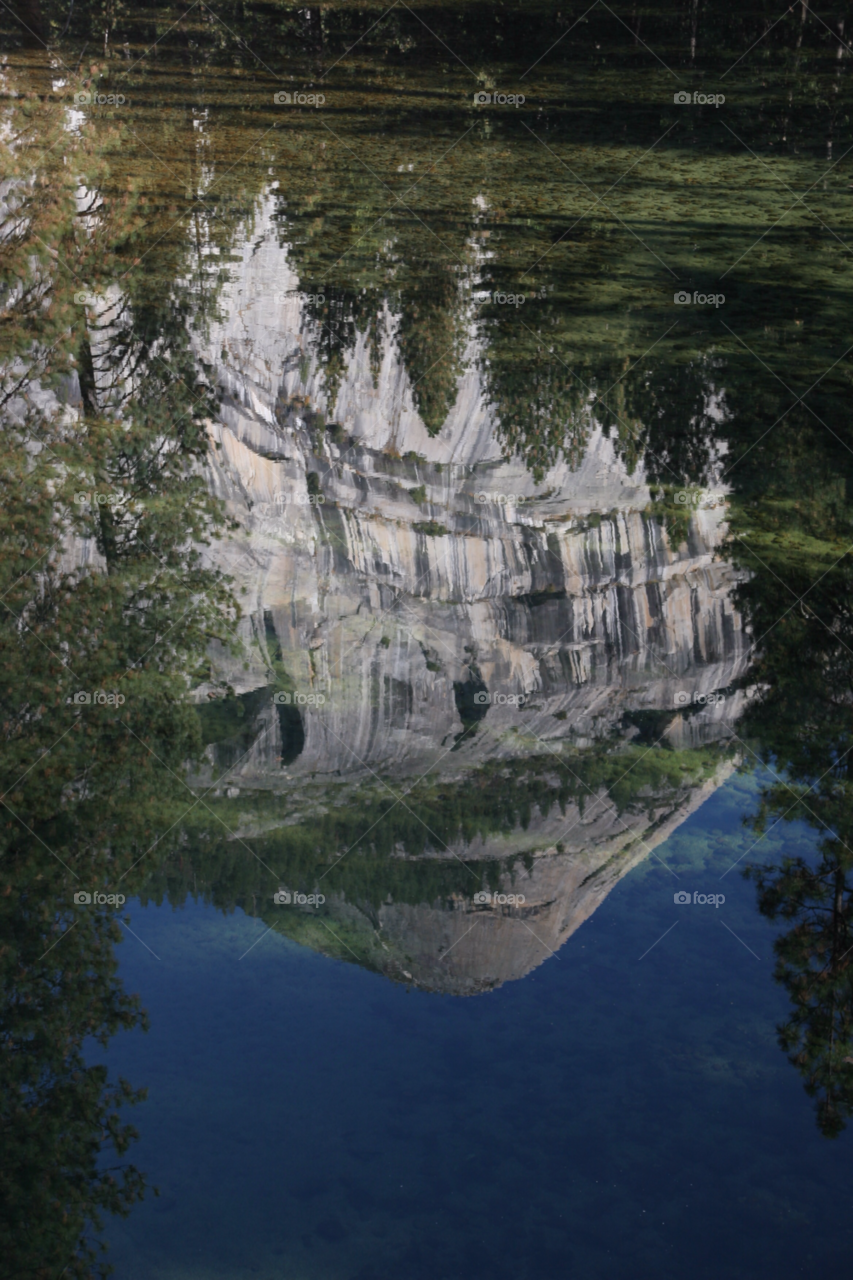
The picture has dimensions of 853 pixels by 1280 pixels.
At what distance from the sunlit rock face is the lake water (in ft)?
0.06

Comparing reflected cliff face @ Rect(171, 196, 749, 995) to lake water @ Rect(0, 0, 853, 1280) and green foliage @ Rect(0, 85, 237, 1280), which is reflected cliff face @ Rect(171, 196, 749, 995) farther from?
green foliage @ Rect(0, 85, 237, 1280)

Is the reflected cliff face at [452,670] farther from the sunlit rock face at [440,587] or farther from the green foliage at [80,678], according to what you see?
the green foliage at [80,678]

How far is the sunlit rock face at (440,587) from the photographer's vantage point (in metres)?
3.81

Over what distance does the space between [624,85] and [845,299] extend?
7.01 m

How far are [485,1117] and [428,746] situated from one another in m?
1.34

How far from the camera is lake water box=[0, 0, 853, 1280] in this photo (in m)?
2.44

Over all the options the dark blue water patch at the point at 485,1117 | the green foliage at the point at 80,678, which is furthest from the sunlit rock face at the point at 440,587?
the dark blue water patch at the point at 485,1117

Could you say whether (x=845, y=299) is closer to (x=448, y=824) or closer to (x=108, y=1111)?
(x=448, y=824)

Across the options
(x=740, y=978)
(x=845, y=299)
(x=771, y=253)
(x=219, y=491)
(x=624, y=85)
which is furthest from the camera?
(x=624, y=85)

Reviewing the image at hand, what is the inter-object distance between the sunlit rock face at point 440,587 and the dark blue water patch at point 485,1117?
33.3 inches

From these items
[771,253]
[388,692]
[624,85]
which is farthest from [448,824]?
[624,85]

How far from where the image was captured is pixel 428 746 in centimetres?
368

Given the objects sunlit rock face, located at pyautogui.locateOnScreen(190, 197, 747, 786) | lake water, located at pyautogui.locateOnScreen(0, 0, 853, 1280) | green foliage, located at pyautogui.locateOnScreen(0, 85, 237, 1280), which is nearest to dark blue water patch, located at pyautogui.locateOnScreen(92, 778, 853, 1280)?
lake water, located at pyautogui.locateOnScreen(0, 0, 853, 1280)

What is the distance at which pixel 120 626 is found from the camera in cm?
425
